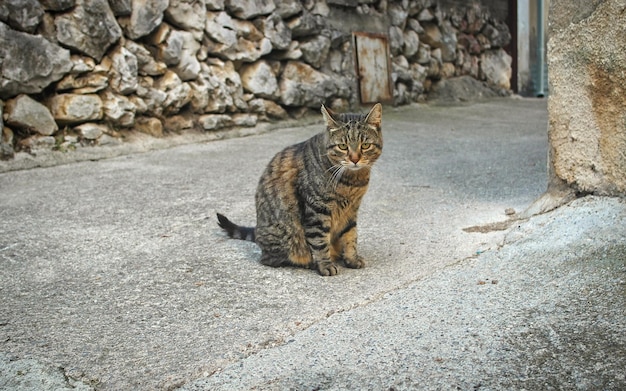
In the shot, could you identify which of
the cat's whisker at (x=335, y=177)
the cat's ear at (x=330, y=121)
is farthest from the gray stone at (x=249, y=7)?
the cat's whisker at (x=335, y=177)

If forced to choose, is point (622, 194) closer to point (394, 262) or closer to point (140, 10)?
point (394, 262)

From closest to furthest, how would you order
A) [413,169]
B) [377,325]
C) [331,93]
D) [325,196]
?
[377,325] < [325,196] < [413,169] < [331,93]

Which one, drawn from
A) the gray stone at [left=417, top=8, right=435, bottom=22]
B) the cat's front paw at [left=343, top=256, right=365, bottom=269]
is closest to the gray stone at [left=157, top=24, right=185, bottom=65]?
the cat's front paw at [left=343, top=256, right=365, bottom=269]

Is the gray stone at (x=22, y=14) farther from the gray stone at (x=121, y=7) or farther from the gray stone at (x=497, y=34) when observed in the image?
the gray stone at (x=497, y=34)

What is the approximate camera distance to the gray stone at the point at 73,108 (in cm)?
575

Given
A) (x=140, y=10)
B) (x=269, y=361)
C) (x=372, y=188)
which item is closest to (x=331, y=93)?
(x=140, y=10)

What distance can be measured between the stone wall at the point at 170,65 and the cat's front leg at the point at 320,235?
135 inches

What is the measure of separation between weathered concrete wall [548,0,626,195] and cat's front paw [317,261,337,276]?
1385 millimetres

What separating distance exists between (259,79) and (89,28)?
213 cm

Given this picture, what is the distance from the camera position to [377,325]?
245cm

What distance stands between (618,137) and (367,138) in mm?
1245

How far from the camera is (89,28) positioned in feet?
19.3

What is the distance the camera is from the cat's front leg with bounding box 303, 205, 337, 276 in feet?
10.2

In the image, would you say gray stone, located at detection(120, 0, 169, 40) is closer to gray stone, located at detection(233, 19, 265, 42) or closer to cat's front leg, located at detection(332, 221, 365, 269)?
gray stone, located at detection(233, 19, 265, 42)
